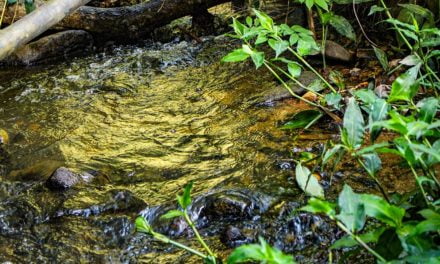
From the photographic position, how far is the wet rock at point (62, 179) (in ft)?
8.43

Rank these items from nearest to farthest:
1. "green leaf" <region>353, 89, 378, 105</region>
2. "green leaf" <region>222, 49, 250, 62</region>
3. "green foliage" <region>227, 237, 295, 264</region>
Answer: "green foliage" <region>227, 237, 295, 264</region>
"green leaf" <region>353, 89, 378, 105</region>
"green leaf" <region>222, 49, 250, 62</region>

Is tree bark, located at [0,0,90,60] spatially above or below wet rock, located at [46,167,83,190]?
above

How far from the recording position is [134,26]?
17.5 feet

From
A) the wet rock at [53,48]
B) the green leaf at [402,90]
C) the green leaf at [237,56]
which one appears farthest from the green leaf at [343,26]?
the wet rock at [53,48]

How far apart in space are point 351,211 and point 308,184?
1.79 feet

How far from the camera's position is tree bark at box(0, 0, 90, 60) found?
209 centimetres

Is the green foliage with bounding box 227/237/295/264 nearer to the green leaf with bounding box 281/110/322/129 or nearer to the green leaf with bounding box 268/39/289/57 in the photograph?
the green leaf with bounding box 281/110/322/129

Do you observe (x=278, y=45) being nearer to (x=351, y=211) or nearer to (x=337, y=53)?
(x=351, y=211)

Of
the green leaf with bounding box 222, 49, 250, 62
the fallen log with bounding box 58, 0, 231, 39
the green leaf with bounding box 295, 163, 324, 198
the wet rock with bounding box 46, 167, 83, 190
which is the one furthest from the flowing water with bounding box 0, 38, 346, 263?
the fallen log with bounding box 58, 0, 231, 39

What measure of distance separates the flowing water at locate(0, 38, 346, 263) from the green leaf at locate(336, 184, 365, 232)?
32.8 inches

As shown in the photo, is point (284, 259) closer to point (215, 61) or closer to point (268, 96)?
point (268, 96)

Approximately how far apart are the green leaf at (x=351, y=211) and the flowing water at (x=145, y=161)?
0.83 metres

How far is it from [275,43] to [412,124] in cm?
91

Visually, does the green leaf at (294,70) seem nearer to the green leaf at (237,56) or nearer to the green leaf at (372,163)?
the green leaf at (237,56)
